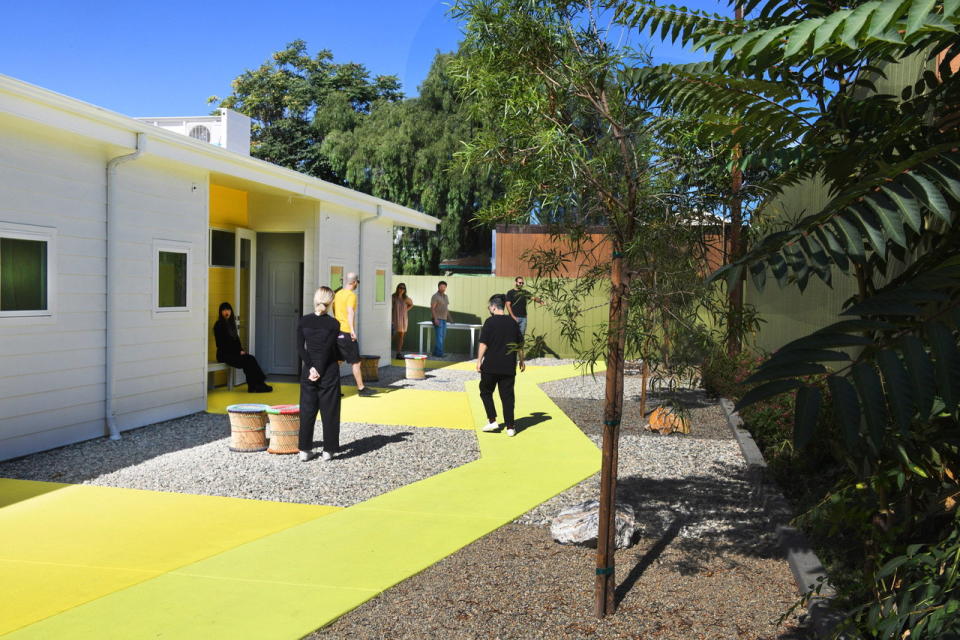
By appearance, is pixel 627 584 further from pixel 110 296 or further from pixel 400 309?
pixel 400 309

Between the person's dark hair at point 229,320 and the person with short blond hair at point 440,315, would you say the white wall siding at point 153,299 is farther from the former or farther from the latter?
the person with short blond hair at point 440,315

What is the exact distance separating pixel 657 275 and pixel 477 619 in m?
2.27

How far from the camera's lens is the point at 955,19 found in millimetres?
1679

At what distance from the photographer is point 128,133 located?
9719mm

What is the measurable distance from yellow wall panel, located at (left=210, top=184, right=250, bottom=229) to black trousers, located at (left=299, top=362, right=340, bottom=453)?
610cm

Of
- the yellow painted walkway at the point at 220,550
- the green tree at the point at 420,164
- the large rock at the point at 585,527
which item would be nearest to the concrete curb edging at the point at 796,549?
the large rock at the point at 585,527

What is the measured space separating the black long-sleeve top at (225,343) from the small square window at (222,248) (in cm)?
128

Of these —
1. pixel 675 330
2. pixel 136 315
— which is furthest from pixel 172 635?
pixel 136 315

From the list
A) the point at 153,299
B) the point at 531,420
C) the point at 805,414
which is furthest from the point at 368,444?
the point at 805,414

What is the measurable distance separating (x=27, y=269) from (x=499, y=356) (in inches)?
216

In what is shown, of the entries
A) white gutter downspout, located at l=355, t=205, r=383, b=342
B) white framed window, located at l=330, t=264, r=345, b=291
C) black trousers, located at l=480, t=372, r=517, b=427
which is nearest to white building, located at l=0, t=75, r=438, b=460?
white framed window, located at l=330, t=264, r=345, b=291

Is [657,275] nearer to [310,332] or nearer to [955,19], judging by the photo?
[955,19]

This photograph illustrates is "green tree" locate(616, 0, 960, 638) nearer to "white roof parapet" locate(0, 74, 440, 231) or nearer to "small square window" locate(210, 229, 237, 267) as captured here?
"white roof parapet" locate(0, 74, 440, 231)

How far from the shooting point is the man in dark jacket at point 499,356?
10.5 meters
